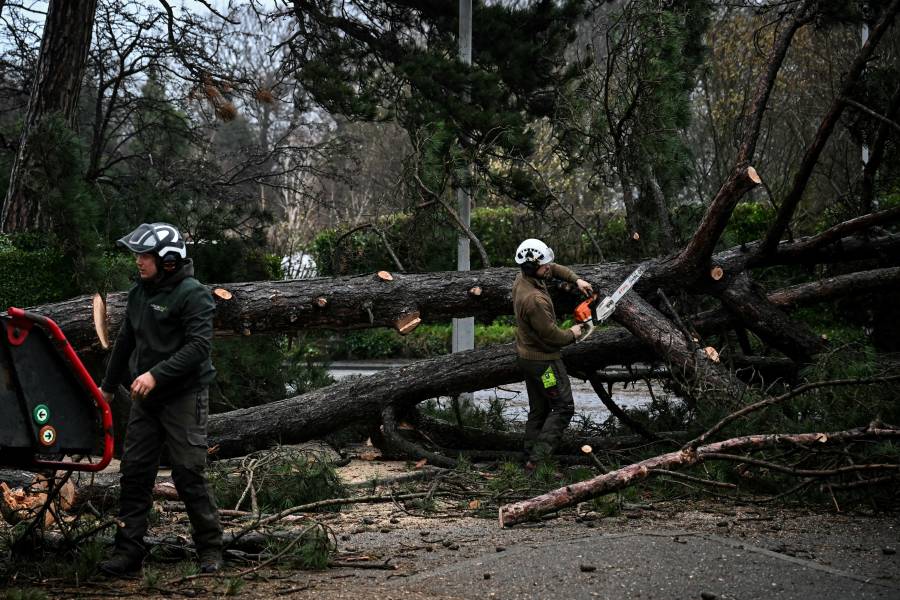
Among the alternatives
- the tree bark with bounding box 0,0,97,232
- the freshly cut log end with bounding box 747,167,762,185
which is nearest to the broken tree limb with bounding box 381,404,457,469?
the freshly cut log end with bounding box 747,167,762,185

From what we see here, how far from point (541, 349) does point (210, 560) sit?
3485 millimetres

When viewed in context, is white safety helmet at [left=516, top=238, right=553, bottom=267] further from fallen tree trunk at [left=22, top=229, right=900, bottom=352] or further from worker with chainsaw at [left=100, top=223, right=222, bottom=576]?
worker with chainsaw at [left=100, top=223, right=222, bottom=576]

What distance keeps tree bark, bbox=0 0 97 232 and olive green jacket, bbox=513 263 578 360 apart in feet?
22.9

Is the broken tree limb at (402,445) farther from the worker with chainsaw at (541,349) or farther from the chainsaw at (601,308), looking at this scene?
the chainsaw at (601,308)

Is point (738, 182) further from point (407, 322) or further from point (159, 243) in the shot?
point (159, 243)

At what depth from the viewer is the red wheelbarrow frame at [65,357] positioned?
390 cm

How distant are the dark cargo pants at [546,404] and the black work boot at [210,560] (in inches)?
121

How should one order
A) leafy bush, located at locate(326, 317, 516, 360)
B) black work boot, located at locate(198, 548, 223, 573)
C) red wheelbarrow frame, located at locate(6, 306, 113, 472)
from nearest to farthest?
1. red wheelbarrow frame, located at locate(6, 306, 113, 472)
2. black work boot, located at locate(198, 548, 223, 573)
3. leafy bush, located at locate(326, 317, 516, 360)

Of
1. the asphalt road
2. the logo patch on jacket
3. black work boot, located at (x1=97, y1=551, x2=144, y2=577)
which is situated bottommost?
black work boot, located at (x1=97, y1=551, x2=144, y2=577)

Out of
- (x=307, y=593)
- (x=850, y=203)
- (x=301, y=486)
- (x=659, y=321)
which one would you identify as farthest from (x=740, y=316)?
(x=307, y=593)

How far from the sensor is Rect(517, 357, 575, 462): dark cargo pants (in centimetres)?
723

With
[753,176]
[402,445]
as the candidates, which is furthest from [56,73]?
[753,176]

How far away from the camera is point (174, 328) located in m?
4.67

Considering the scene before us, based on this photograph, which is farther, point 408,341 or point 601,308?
point 408,341
